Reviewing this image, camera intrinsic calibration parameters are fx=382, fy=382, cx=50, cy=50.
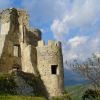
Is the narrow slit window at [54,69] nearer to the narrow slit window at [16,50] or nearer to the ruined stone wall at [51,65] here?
the ruined stone wall at [51,65]

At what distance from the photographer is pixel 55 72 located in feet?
174

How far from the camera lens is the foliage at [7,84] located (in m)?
45.7

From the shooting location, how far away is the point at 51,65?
52.4 m

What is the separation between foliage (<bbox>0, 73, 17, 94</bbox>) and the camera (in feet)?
150

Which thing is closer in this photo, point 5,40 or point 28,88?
point 28,88

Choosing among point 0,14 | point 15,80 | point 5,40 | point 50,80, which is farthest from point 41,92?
point 0,14

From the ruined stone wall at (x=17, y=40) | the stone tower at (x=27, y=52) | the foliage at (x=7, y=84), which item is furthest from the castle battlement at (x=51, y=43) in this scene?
the foliage at (x=7, y=84)

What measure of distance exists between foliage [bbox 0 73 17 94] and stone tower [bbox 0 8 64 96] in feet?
18.2

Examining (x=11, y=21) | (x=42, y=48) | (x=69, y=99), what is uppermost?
(x=11, y=21)

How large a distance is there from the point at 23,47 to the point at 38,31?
4.26 m

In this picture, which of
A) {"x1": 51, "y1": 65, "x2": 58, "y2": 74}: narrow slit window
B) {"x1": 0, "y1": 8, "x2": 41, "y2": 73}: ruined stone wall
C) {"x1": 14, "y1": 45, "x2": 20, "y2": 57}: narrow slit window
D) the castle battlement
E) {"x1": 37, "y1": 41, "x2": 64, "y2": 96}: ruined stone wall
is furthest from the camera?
{"x1": 14, "y1": 45, "x2": 20, "y2": 57}: narrow slit window

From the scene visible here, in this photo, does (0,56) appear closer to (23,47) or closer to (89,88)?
(23,47)

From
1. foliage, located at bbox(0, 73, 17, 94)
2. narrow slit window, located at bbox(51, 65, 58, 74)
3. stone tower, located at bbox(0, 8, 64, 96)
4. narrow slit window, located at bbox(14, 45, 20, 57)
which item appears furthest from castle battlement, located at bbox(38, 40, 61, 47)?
foliage, located at bbox(0, 73, 17, 94)

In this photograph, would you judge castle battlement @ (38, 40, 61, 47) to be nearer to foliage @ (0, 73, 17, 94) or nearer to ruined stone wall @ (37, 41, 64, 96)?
ruined stone wall @ (37, 41, 64, 96)
